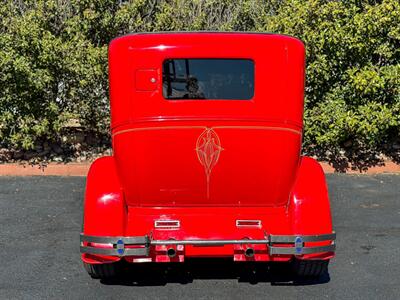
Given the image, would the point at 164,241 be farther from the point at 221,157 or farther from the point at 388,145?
the point at 388,145

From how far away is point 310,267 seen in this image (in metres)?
4.38

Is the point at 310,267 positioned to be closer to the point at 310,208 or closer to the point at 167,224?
the point at 310,208

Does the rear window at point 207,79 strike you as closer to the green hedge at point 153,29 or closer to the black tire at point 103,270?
the black tire at point 103,270

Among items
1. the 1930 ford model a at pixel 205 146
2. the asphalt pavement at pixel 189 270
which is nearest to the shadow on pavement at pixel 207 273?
the asphalt pavement at pixel 189 270

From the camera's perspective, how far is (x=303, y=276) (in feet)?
15.0

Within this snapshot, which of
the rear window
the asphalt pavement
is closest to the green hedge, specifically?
the asphalt pavement

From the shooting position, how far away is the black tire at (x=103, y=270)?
4.34 m

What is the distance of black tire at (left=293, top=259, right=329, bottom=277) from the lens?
435cm

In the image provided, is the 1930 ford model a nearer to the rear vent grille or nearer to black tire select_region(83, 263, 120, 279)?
the rear vent grille

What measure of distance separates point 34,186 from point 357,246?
490cm

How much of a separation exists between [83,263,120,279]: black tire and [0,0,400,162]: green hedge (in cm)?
442

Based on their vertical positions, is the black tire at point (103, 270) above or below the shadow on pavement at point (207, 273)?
above

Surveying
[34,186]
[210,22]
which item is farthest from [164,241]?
[210,22]

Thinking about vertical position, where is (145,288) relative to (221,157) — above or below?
below
